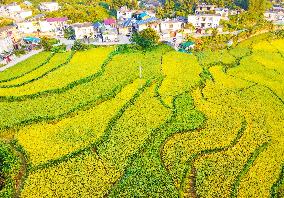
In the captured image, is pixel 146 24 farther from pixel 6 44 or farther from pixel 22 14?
pixel 22 14

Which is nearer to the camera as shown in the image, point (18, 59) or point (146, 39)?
point (18, 59)

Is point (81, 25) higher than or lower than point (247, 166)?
higher

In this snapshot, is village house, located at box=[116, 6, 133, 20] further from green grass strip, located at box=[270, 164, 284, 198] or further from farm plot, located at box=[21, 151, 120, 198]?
green grass strip, located at box=[270, 164, 284, 198]

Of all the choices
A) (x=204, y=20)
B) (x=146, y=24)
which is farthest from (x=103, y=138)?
(x=204, y=20)

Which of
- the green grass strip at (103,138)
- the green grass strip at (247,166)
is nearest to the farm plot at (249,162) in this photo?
the green grass strip at (247,166)

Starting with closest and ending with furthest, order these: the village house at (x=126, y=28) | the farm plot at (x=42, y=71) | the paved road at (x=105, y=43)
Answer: the farm plot at (x=42, y=71) < the paved road at (x=105, y=43) < the village house at (x=126, y=28)

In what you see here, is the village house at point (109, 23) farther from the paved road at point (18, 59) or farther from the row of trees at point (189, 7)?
the paved road at point (18, 59)

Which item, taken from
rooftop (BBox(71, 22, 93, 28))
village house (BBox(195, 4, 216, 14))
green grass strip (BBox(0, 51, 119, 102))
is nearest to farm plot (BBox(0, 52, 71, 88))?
green grass strip (BBox(0, 51, 119, 102))
